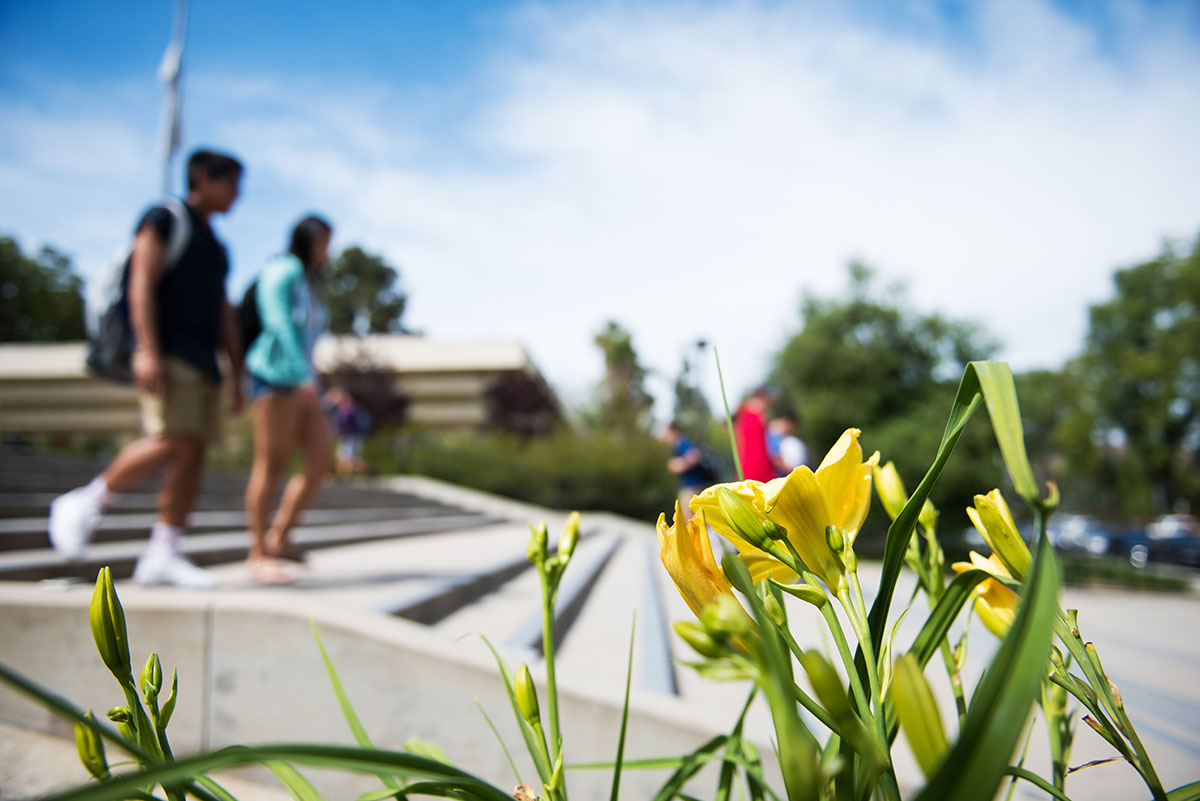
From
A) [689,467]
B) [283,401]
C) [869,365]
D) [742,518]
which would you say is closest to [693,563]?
[742,518]

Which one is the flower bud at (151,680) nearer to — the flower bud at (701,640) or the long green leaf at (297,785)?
the long green leaf at (297,785)

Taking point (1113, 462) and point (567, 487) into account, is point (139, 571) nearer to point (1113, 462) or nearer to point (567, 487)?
point (567, 487)

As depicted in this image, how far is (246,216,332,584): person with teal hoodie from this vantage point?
9.45 feet

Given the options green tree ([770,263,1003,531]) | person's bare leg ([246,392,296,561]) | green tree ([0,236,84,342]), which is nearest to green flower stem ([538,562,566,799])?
person's bare leg ([246,392,296,561])

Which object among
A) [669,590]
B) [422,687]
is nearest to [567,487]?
[669,590]

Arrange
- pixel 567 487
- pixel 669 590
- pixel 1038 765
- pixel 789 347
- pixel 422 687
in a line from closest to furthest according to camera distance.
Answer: pixel 1038 765 < pixel 422 687 < pixel 669 590 < pixel 567 487 < pixel 789 347

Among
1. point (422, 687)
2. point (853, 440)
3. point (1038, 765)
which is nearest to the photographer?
point (853, 440)

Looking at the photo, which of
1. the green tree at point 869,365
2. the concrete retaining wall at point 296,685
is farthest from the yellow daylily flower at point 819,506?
the green tree at point 869,365

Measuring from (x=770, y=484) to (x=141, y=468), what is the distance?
267cm

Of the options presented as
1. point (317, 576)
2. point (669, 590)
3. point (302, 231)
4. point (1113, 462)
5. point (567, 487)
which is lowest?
point (1113, 462)

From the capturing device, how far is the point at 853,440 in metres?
0.40

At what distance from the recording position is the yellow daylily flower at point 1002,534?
413 mm

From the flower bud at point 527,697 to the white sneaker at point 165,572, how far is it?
2.40 meters

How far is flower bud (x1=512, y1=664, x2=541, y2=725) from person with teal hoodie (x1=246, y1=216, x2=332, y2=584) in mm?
2564
